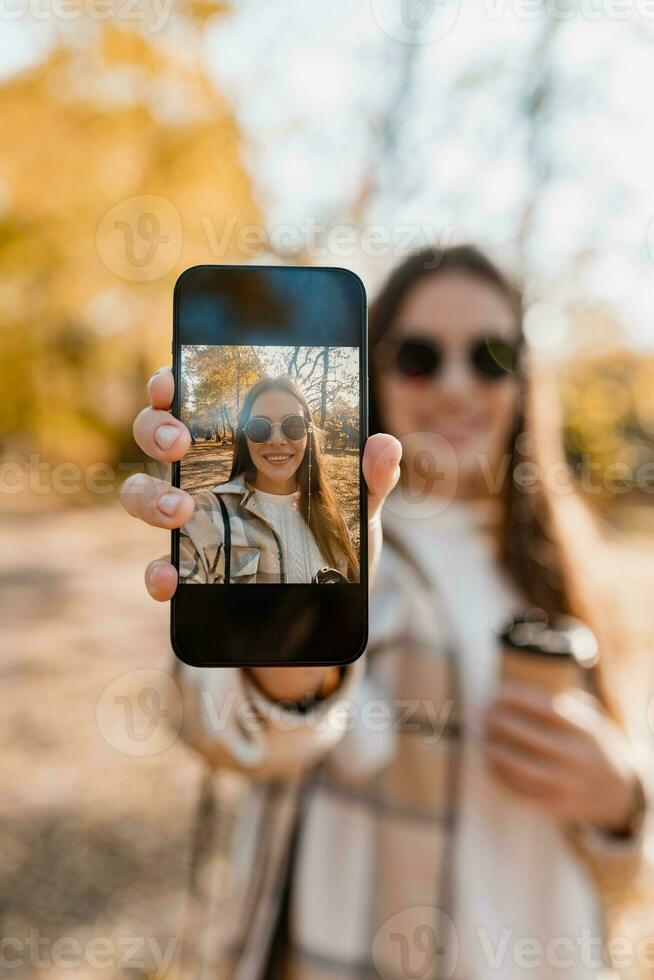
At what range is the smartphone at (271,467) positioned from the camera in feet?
2.17

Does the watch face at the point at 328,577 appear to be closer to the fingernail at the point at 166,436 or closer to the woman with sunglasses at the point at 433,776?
the fingernail at the point at 166,436

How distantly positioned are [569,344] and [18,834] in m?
4.62

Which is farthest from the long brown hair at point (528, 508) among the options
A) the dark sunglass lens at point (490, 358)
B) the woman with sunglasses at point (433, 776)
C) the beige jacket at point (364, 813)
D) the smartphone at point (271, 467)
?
the smartphone at point (271, 467)

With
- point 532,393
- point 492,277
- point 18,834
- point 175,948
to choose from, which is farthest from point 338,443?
point 18,834

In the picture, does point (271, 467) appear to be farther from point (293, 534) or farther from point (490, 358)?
point (490, 358)

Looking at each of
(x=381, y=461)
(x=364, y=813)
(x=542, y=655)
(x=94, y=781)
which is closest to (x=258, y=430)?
(x=381, y=461)

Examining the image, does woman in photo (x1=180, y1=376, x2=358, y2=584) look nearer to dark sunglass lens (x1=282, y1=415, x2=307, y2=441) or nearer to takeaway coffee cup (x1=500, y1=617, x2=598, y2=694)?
dark sunglass lens (x1=282, y1=415, x2=307, y2=441)

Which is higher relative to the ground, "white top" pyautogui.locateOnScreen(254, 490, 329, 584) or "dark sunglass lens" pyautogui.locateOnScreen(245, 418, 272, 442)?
"dark sunglass lens" pyautogui.locateOnScreen(245, 418, 272, 442)

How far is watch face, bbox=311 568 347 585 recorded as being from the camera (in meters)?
Answer: 0.68

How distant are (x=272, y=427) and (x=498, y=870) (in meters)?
0.97

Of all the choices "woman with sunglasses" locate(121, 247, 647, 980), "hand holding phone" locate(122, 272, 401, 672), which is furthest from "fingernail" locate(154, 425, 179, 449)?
"woman with sunglasses" locate(121, 247, 647, 980)

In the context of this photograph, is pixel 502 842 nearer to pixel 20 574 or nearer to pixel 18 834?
pixel 18 834

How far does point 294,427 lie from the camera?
2.19ft

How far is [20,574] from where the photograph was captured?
5.57 metres
